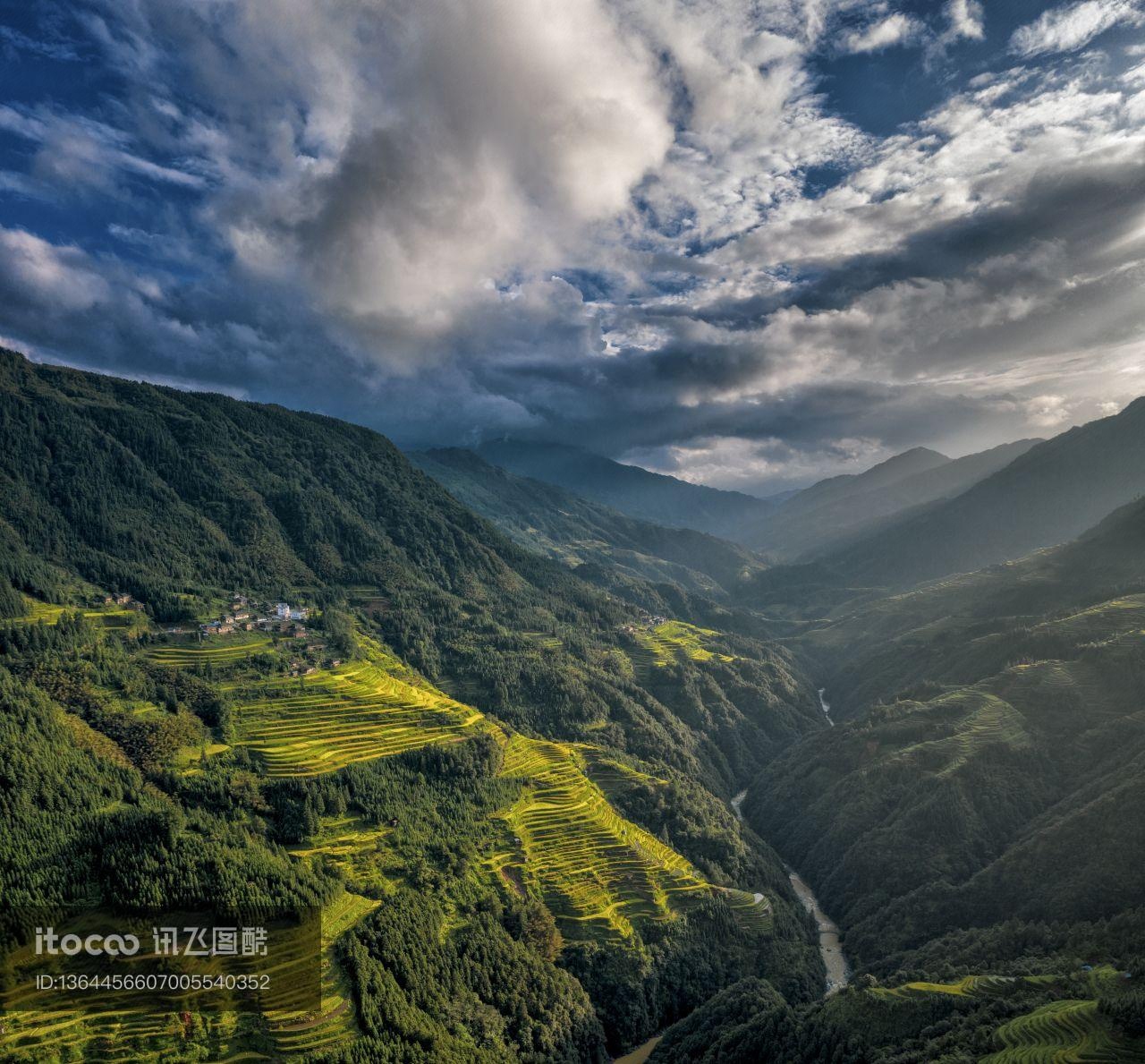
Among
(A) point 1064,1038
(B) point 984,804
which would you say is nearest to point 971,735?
(B) point 984,804

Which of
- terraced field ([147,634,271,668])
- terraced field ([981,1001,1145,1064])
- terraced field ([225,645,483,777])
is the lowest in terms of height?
terraced field ([981,1001,1145,1064])

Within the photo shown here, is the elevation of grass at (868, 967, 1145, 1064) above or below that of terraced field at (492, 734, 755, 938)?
below

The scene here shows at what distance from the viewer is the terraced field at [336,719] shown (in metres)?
128

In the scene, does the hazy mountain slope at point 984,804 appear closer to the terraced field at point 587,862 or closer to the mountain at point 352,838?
the mountain at point 352,838

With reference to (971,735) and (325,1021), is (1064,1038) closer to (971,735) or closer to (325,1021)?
(325,1021)

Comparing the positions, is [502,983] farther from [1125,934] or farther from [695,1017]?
[1125,934]

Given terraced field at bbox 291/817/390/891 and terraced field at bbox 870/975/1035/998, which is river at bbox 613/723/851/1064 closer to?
terraced field at bbox 870/975/1035/998

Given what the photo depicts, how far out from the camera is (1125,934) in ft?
313

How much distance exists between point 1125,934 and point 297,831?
130527 millimetres

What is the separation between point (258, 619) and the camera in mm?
179375

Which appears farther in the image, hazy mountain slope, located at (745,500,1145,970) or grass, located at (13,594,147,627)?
grass, located at (13,594,147,627)

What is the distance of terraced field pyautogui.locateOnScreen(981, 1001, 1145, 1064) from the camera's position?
68.1 m

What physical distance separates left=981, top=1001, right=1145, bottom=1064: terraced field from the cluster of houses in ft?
542

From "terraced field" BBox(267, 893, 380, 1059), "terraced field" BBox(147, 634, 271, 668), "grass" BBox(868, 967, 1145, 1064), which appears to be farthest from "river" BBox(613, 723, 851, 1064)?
"terraced field" BBox(147, 634, 271, 668)
